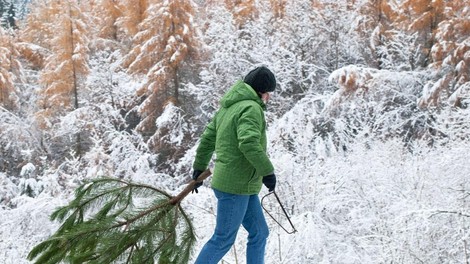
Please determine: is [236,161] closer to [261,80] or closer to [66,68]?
[261,80]

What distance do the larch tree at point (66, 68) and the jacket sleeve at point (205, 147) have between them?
1769cm

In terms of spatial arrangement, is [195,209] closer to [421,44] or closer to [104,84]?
[421,44]

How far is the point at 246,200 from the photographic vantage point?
3.38 meters

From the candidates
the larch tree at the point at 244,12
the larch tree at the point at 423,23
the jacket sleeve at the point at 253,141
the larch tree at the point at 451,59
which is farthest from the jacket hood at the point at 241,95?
the larch tree at the point at 244,12

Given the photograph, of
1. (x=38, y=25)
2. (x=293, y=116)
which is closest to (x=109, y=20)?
(x=38, y=25)

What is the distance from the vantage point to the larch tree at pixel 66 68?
2030cm

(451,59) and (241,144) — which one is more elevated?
(241,144)

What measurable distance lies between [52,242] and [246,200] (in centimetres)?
129

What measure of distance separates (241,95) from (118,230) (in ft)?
4.00

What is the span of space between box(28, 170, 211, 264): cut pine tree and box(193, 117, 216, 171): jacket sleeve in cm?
21

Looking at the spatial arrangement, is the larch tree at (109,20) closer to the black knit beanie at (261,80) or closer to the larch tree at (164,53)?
the larch tree at (164,53)

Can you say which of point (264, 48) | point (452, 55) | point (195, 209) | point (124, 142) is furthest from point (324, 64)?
point (195, 209)

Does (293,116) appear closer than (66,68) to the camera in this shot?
Yes

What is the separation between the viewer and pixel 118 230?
3025mm
